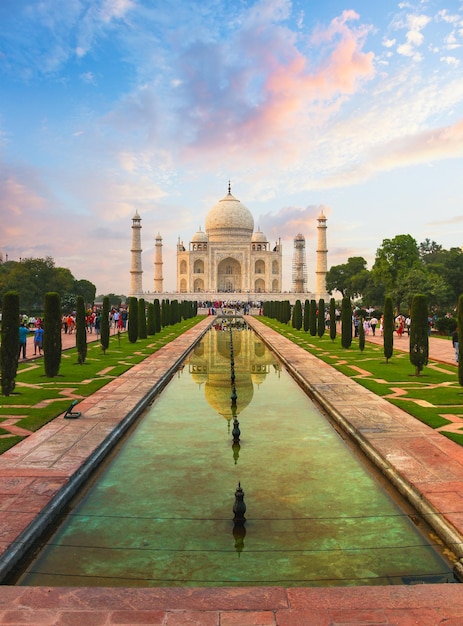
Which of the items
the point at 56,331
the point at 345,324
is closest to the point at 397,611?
the point at 56,331

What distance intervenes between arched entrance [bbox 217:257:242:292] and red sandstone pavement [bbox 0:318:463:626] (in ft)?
176

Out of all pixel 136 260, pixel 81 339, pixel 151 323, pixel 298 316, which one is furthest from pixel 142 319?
pixel 136 260

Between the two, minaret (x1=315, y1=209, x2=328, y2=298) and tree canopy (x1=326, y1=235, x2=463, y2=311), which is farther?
minaret (x1=315, y1=209, x2=328, y2=298)

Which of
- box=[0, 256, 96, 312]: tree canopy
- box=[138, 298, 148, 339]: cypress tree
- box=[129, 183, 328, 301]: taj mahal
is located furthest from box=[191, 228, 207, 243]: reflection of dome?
box=[138, 298, 148, 339]: cypress tree

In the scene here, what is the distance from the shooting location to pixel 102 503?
4.79m

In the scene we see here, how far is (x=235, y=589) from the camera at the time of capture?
3.20m

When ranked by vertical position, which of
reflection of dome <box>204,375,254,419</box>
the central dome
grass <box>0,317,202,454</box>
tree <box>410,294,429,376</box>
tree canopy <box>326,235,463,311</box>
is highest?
the central dome

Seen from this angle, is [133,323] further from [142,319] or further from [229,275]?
[229,275]

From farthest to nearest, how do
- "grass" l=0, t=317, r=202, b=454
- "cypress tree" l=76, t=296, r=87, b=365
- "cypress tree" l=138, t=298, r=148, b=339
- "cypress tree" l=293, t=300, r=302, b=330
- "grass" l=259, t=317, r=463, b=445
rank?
"cypress tree" l=293, t=300, r=302, b=330, "cypress tree" l=138, t=298, r=148, b=339, "cypress tree" l=76, t=296, r=87, b=365, "grass" l=259, t=317, r=463, b=445, "grass" l=0, t=317, r=202, b=454

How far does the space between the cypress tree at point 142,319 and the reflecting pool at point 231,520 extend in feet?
43.8

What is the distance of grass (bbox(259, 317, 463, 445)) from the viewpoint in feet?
25.9

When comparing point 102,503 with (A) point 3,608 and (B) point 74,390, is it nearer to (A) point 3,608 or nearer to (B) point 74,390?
(A) point 3,608

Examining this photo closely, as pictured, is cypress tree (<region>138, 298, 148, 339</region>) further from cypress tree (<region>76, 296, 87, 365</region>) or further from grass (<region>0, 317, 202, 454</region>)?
cypress tree (<region>76, 296, 87, 365</region>)

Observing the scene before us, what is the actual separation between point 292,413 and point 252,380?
3089mm
